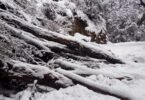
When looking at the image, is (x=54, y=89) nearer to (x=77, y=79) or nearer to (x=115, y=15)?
(x=77, y=79)

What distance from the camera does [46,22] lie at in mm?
Result: 7523

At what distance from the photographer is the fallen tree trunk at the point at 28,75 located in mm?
4848

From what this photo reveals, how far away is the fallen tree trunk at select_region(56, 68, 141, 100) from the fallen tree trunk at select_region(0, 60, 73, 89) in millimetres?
128

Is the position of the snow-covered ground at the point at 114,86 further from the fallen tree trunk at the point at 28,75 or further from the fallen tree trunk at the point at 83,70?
the fallen tree trunk at the point at 28,75

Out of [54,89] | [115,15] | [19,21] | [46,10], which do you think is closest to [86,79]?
[54,89]

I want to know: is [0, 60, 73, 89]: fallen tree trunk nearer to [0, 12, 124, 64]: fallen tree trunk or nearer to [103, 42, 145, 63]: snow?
[0, 12, 124, 64]: fallen tree trunk

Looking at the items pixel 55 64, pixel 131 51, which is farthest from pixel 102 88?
pixel 131 51

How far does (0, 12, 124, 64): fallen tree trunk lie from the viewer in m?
5.91

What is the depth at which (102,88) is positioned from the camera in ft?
16.0

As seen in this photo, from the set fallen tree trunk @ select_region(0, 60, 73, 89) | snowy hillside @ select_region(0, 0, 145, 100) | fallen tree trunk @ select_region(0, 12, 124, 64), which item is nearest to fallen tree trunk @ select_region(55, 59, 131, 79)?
snowy hillside @ select_region(0, 0, 145, 100)

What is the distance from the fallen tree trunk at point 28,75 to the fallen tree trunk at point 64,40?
3.67ft

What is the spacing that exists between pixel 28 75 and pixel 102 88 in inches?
57.5

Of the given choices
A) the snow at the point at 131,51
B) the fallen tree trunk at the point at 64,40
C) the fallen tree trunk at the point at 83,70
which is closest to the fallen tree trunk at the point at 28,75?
the fallen tree trunk at the point at 83,70

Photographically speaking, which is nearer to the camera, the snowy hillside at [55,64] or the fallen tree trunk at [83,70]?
the snowy hillside at [55,64]
